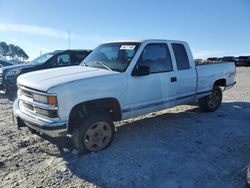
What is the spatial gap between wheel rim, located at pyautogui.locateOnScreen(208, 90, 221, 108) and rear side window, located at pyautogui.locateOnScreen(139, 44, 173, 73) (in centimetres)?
231

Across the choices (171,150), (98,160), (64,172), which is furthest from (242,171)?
(64,172)

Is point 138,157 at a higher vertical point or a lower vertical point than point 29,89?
lower

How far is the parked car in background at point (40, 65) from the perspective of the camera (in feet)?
35.7

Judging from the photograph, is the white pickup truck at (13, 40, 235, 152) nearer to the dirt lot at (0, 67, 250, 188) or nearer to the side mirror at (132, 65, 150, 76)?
the side mirror at (132, 65, 150, 76)

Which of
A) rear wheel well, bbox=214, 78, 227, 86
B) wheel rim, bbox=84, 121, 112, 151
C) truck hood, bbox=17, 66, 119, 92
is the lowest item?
wheel rim, bbox=84, 121, 112, 151

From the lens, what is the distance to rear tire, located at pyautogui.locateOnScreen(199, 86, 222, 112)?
26.4 feet

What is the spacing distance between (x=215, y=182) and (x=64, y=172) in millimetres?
2151

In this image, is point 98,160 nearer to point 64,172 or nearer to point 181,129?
point 64,172

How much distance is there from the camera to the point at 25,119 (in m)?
4.94

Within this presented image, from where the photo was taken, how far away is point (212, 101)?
8.23 metres

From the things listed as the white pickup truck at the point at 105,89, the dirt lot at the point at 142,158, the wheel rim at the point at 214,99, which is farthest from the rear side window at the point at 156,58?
the wheel rim at the point at 214,99

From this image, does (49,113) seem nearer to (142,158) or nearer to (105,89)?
(105,89)

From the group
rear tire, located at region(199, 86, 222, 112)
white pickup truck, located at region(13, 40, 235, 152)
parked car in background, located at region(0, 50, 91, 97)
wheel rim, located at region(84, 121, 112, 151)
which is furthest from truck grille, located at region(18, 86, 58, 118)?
parked car in background, located at region(0, 50, 91, 97)

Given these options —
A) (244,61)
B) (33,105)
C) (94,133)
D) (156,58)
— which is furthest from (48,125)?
(244,61)
